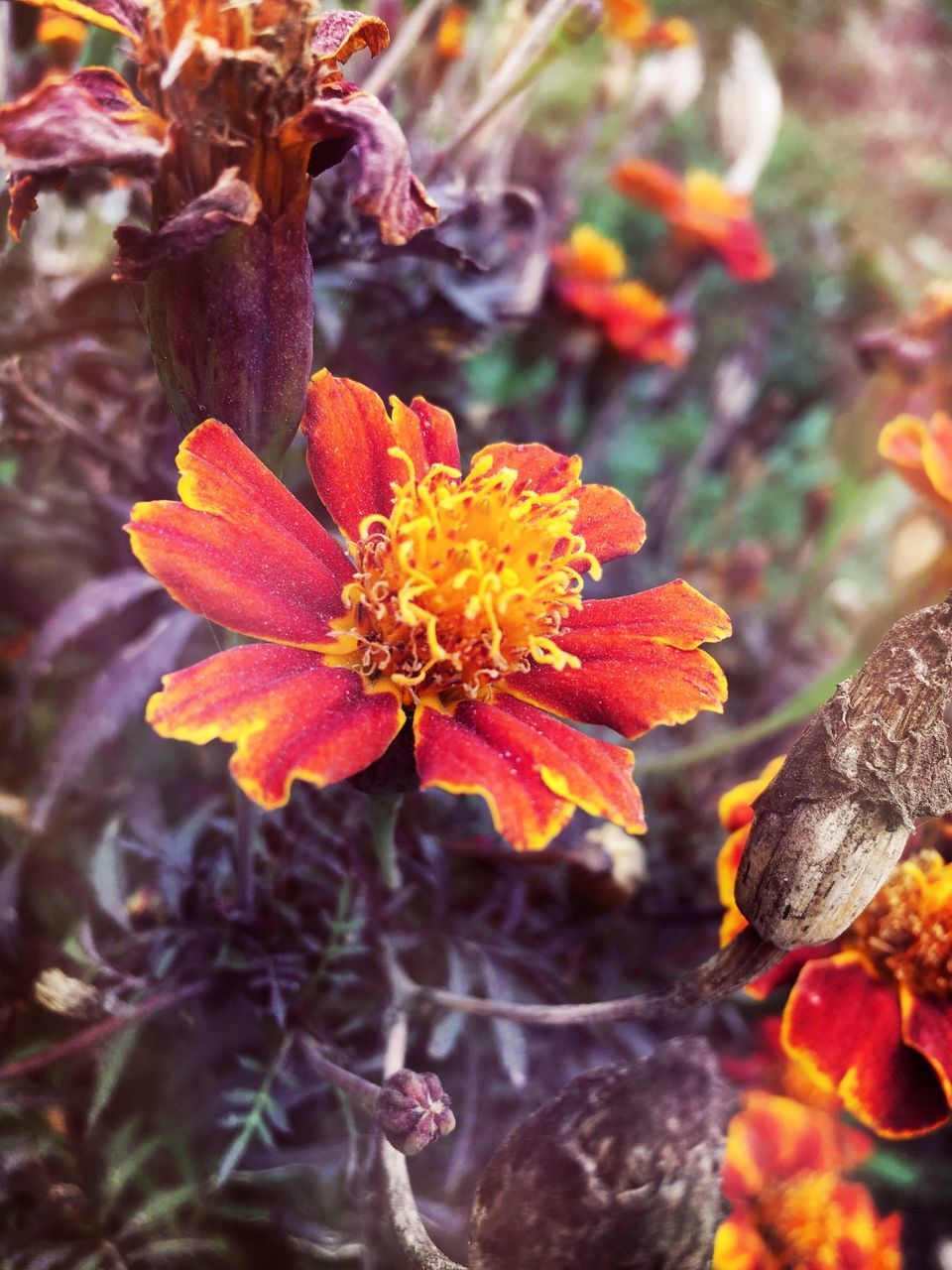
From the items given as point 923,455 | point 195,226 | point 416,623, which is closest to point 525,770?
point 416,623

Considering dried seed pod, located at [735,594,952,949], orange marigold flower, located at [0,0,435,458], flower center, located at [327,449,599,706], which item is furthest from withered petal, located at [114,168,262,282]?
dried seed pod, located at [735,594,952,949]

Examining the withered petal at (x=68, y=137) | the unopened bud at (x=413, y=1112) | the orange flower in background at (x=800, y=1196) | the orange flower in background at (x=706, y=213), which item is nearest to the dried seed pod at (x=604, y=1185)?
the unopened bud at (x=413, y=1112)

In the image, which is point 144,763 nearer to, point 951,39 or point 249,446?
point 249,446

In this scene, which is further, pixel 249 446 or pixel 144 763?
pixel 144 763

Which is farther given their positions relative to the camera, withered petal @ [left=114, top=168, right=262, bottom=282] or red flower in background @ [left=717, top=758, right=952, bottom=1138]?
red flower in background @ [left=717, top=758, right=952, bottom=1138]

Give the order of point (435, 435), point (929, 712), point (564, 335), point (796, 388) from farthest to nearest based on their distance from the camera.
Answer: point (796, 388)
point (564, 335)
point (435, 435)
point (929, 712)

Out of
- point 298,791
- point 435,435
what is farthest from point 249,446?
point 298,791

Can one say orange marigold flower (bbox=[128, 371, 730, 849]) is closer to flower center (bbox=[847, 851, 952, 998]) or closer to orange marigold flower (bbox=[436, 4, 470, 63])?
flower center (bbox=[847, 851, 952, 998])
